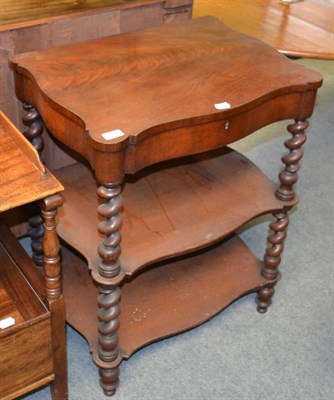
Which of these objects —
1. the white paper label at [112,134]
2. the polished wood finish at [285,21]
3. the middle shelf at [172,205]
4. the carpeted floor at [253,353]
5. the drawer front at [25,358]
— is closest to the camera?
the white paper label at [112,134]

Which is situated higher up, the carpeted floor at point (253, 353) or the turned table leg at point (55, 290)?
the turned table leg at point (55, 290)

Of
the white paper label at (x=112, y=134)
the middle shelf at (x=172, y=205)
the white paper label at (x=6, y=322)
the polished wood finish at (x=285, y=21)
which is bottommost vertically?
the white paper label at (x=6, y=322)

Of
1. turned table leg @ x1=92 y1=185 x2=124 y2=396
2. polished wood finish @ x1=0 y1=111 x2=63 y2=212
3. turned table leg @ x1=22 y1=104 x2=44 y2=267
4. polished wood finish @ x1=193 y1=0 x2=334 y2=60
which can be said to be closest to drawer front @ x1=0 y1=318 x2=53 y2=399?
turned table leg @ x1=92 y1=185 x2=124 y2=396

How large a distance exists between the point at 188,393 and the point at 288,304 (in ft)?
1.58

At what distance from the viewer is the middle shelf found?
5.26 ft

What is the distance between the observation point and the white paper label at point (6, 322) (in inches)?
54.7

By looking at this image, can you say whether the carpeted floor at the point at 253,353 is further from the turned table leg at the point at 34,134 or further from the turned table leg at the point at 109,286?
the turned table leg at the point at 34,134

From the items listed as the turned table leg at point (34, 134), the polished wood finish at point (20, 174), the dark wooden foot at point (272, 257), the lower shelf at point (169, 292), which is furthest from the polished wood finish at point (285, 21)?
the polished wood finish at point (20, 174)

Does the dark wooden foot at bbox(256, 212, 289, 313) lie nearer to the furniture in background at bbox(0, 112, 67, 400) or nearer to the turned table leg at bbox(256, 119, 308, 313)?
the turned table leg at bbox(256, 119, 308, 313)

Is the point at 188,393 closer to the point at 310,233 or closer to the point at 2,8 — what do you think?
the point at 310,233

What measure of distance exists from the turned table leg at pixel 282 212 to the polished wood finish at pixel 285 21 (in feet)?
1.21

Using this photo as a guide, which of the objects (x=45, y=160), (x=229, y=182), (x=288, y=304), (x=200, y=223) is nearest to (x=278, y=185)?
(x=229, y=182)

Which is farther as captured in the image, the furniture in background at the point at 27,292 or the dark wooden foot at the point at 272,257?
the dark wooden foot at the point at 272,257

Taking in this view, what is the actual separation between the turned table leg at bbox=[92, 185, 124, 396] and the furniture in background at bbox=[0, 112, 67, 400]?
4.9 inches
